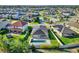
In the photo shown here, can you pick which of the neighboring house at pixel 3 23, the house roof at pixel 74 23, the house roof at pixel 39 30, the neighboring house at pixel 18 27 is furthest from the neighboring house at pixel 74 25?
the neighboring house at pixel 3 23

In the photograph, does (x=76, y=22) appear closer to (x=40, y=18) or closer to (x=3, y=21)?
(x=40, y=18)

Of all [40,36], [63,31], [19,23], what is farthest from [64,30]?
[19,23]

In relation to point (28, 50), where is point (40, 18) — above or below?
above

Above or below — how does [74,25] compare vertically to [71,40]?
above

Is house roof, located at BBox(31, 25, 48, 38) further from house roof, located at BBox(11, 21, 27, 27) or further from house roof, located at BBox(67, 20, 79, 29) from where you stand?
house roof, located at BBox(67, 20, 79, 29)

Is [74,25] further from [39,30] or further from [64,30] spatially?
[39,30]
